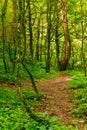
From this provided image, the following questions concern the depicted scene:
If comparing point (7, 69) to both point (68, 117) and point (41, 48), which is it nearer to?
point (68, 117)

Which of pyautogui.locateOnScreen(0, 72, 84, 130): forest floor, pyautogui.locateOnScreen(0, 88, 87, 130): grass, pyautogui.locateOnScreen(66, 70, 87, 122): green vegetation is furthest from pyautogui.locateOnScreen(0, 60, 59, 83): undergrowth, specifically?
pyautogui.locateOnScreen(0, 88, 87, 130): grass

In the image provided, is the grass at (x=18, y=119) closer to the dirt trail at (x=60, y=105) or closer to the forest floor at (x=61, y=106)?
the forest floor at (x=61, y=106)

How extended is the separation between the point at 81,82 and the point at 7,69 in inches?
203

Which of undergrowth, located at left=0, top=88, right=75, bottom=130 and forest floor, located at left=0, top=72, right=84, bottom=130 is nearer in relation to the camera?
undergrowth, located at left=0, top=88, right=75, bottom=130

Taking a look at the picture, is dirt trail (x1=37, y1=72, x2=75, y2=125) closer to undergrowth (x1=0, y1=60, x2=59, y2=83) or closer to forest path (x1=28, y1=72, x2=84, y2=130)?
forest path (x1=28, y1=72, x2=84, y2=130)

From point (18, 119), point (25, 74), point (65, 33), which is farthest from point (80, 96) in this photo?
point (65, 33)

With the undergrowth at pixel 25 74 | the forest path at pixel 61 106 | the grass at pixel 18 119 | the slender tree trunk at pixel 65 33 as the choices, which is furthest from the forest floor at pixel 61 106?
the slender tree trunk at pixel 65 33

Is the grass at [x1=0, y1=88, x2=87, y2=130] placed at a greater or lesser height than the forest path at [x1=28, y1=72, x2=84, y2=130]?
greater

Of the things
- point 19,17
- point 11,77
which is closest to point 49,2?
point 11,77

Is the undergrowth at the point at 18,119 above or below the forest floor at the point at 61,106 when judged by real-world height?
above

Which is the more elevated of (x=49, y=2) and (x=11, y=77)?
(x=49, y=2)

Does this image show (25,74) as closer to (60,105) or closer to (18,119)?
(60,105)

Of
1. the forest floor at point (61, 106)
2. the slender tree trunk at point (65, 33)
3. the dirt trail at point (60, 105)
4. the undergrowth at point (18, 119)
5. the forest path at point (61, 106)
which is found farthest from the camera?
the slender tree trunk at point (65, 33)

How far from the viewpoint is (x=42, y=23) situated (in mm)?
30938
